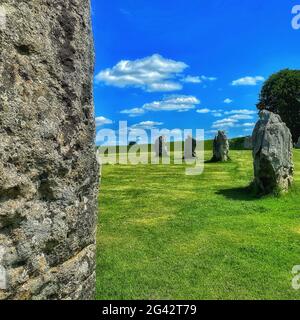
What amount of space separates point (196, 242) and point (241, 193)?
25.0ft

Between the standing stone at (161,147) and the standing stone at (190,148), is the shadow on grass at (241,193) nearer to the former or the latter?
the standing stone at (190,148)

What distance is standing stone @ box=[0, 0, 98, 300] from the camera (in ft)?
11.9

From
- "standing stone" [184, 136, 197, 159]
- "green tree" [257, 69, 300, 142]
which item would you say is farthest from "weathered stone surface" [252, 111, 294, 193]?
"green tree" [257, 69, 300, 142]

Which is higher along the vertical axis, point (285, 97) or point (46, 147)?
point (285, 97)

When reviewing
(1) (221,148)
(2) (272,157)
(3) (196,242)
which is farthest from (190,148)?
(3) (196,242)

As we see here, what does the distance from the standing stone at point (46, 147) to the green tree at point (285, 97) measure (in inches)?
2559

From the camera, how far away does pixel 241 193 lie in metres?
20.1

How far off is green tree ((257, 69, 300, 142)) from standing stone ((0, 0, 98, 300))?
213 feet

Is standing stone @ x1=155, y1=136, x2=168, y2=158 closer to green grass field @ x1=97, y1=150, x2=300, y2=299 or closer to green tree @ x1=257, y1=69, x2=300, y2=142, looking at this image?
green grass field @ x1=97, y1=150, x2=300, y2=299

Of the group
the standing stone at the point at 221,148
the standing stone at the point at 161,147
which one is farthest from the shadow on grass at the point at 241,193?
the standing stone at the point at 161,147

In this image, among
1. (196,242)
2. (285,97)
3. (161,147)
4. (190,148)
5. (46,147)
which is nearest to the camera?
(46,147)

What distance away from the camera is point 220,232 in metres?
14.0

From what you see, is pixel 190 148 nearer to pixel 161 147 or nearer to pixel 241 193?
pixel 161 147
